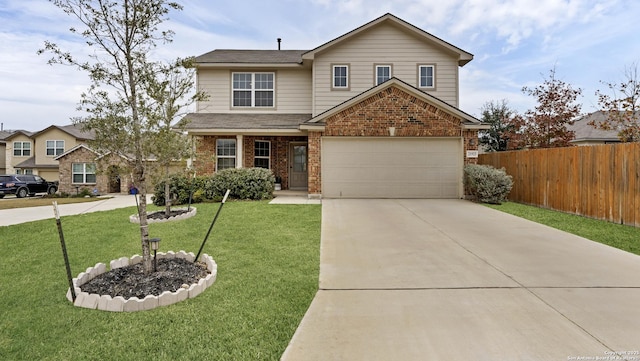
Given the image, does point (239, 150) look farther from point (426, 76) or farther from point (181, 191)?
point (426, 76)

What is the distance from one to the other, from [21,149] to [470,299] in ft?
130

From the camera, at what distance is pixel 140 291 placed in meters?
3.77

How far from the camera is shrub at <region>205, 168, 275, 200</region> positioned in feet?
40.4

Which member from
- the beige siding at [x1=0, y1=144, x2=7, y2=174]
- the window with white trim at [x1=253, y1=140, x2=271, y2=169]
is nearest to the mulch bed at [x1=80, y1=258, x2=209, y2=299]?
the window with white trim at [x1=253, y1=140, x2=271, y2=169]

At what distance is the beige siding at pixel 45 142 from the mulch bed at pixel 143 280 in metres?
31.0

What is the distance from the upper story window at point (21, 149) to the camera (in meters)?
30.0

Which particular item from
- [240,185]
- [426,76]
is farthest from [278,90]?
[426,76]

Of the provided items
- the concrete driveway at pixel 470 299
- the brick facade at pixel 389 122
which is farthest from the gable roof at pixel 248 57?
the concrete driveway at pixel 470 299

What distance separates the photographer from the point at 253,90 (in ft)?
51.8

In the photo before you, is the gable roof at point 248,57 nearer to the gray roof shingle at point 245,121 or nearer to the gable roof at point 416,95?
the gray roof shingle at point 245,121

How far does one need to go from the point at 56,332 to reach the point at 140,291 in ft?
2.74

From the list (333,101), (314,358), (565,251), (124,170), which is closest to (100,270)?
(124,170)

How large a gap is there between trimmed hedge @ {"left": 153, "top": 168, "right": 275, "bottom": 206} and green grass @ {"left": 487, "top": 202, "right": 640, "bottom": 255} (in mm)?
8419

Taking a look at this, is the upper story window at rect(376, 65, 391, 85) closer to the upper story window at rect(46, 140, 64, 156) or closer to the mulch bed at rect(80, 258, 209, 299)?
the mulch bed at rect(80, 258, 209, 299)
